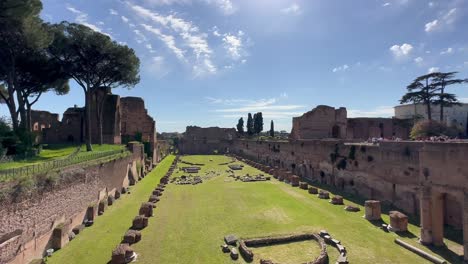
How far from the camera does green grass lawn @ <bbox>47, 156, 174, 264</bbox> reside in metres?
8.95

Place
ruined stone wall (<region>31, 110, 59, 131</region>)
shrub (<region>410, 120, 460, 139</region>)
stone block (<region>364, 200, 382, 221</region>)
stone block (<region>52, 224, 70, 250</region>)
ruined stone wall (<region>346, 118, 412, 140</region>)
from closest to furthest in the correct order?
stone block (<region>52, 224, 70, 250</region>) → stone block (<region>364, 200, 382, 221</region>) → shrub (<region>410, 120, 460, 139</region>) → ruined stone wall (<region>31, 110, 59, 131</region>) → ruined stone wall (<region>346, 118, 412, 140</region>)

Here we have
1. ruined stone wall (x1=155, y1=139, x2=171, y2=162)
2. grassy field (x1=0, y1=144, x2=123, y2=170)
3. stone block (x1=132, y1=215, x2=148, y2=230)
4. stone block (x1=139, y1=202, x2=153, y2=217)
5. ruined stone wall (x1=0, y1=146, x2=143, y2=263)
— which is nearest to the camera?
ruined stone wall (x1=0, y1=146, x2=143, y2=263)

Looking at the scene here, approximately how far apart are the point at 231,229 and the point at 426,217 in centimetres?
656

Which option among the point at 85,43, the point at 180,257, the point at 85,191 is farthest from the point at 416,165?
the point at 85,43

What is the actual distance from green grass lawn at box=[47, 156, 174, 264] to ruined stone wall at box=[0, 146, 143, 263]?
2.25 feet

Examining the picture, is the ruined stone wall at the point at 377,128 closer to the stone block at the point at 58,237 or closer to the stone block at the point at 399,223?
the stone block at the point at 399,223

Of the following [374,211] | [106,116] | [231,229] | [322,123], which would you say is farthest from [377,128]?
[106,116]

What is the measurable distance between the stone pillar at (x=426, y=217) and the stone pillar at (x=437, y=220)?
0.36 ft

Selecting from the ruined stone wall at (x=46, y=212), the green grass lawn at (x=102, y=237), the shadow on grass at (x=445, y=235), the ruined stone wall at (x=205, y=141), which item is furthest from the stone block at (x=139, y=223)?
the ruined stone wall at (x=205, y=141)

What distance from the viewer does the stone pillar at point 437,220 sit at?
947cm

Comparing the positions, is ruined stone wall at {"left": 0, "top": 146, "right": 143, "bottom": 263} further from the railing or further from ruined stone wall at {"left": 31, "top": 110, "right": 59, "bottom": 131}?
ruined stone wall at {"left": 31, "top": 110, "right": 59, "bottom": 131}

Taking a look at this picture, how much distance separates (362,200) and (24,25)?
20197 millimetres

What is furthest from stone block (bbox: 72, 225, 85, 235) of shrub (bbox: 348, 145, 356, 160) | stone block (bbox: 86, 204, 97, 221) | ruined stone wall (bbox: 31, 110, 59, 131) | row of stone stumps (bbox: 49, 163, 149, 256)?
ruined stone wall (bbox: 31, 110, 59, 131)

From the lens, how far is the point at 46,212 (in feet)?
33.0
